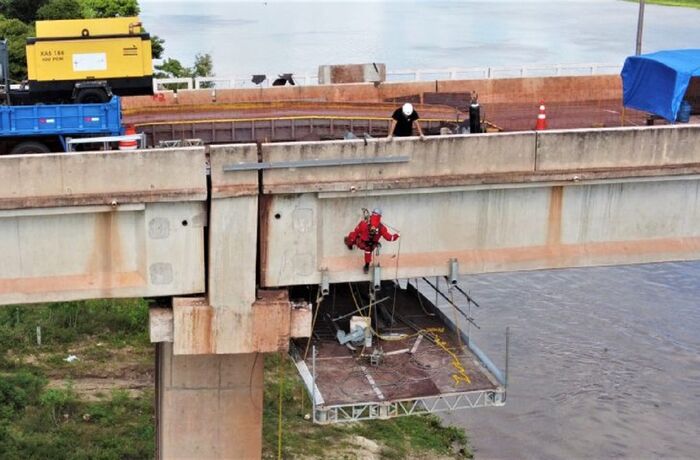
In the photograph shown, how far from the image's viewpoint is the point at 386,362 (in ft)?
53.7

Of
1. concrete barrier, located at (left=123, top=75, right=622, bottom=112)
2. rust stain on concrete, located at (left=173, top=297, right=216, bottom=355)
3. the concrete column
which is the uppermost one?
concrete barrier, located at (left=123, top=75, right=622, bottom=112)

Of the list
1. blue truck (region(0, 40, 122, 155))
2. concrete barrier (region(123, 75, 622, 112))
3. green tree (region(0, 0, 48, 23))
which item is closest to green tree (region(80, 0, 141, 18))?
Answer: green tree (region(0, 0, 48, 23))

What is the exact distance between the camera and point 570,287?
36531mm

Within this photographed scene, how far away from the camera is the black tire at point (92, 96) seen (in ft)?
69.7

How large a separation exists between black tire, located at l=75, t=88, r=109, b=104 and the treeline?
27.0 meters

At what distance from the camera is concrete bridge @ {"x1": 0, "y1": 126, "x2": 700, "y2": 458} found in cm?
1502

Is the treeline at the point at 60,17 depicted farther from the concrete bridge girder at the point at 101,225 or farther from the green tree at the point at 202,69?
the concrete bridge girder at the point at 101,225

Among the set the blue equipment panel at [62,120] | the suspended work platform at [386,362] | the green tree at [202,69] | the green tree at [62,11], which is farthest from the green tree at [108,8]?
the suspended work platform at [386,362]

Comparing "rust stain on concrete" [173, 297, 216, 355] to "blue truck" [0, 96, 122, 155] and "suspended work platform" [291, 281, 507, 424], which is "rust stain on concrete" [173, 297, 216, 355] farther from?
"blue truck" [0, 96, 122, 155]

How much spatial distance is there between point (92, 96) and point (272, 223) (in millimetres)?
7653

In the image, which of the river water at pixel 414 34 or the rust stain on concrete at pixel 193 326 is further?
the river water at pixel 414 34

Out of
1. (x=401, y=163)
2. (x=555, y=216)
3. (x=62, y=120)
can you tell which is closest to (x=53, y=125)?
(x=62, y=120)

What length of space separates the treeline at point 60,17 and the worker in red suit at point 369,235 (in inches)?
1365

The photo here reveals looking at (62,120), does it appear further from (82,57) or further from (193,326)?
(193,326)
